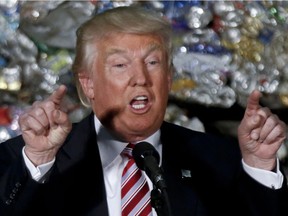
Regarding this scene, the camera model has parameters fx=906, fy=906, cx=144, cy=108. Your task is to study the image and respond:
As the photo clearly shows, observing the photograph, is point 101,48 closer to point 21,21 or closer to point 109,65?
point 109,65

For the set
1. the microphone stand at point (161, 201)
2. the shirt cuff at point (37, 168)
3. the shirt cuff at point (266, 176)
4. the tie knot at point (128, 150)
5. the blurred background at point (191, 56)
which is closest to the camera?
the microphone stand at point (161, 201)

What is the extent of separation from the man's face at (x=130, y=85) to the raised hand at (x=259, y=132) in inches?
7.5

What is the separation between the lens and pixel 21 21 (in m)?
2.37

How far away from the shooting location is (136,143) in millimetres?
1526

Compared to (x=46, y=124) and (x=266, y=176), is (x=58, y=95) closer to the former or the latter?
(x=46, y=124)

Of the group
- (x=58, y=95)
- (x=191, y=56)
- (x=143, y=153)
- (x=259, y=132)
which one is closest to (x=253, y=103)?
(x=259, y=132)

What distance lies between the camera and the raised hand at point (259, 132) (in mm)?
1419

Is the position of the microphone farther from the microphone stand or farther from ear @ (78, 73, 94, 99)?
ear @ (78, 73, 94, 99)

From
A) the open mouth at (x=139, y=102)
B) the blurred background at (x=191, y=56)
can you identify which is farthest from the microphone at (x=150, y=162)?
the blurred background at (x=191, y=56)

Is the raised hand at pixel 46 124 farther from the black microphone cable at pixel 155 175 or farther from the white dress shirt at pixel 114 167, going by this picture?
the white dress shirt at pixel 114 167

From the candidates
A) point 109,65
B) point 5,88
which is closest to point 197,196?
point 109,65

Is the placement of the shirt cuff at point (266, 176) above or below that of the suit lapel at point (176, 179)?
above

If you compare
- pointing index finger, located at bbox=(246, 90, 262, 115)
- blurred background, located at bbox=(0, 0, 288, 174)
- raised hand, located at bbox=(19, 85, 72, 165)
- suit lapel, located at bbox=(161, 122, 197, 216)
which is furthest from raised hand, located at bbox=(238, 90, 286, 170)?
blurred background, located at bbox=(0, 0, 288, 174)

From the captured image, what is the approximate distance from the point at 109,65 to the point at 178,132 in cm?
22
